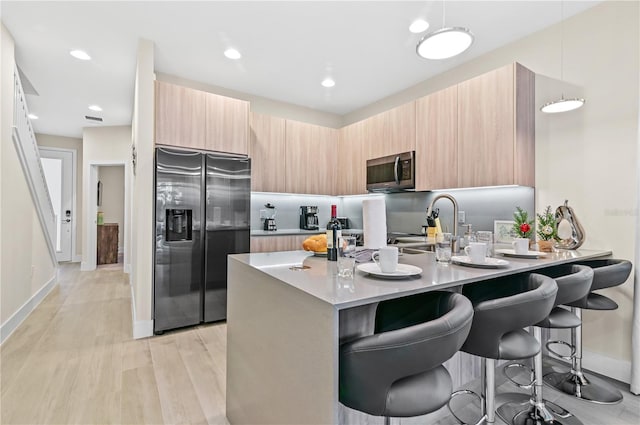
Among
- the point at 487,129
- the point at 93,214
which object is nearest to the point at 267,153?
the point at 487,129

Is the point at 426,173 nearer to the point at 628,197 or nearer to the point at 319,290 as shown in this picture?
the point at 628,197

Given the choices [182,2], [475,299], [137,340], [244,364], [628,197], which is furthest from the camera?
[137,340]

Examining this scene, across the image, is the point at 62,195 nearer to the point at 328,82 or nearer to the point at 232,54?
the point at 232,54

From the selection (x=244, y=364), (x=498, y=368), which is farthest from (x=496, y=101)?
(x=244, y=364)

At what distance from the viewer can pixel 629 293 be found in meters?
2.27

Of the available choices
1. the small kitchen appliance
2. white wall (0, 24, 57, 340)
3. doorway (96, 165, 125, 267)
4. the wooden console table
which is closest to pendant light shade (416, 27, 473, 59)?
the small kitchen appliance

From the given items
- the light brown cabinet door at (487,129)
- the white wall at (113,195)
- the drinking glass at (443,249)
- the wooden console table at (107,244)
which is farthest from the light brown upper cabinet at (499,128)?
the white wall at (113,195)

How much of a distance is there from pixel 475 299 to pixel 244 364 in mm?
1335

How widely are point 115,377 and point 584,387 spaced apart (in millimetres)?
3309

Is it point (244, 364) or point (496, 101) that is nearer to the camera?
point (244, 364)

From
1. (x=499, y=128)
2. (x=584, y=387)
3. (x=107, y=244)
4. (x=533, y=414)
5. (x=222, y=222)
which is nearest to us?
(x=533, y=414)

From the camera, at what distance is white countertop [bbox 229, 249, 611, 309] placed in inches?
39.9

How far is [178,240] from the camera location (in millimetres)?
3139

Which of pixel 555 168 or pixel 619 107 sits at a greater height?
pixel 619 107
